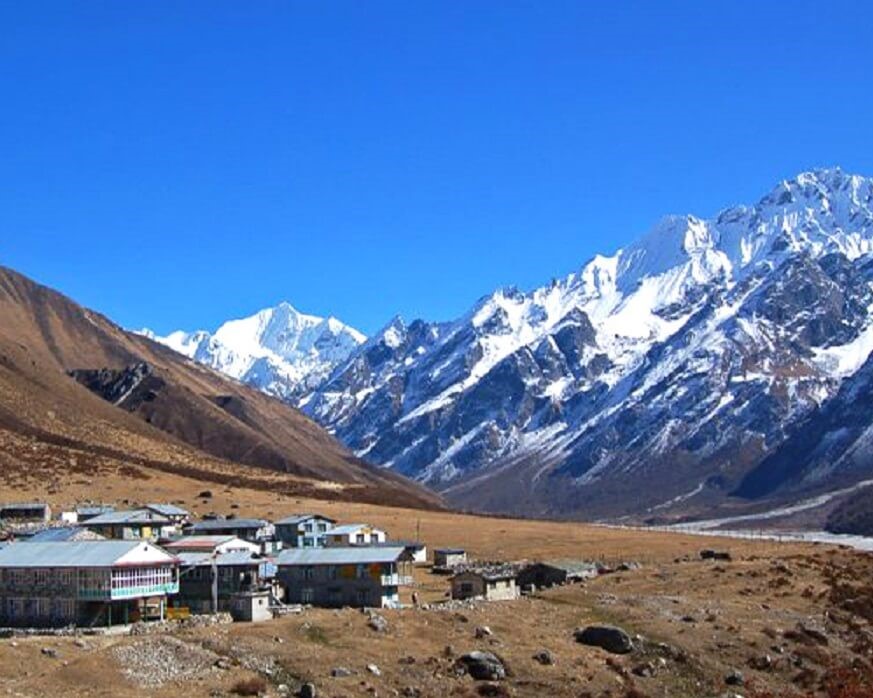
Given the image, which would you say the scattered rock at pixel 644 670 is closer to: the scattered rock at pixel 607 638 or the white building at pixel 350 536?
the scattered rock at pixel 607 638

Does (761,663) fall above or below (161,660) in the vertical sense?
below

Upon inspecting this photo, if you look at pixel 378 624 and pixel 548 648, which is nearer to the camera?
pixel 548 648

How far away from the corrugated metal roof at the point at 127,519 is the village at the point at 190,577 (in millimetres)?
145

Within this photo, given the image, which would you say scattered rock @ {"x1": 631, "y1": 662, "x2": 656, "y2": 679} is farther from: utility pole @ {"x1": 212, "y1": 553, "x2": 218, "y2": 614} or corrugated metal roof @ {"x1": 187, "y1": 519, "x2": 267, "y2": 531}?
corrugated metal roof @ {"x1": 187, "y1": 519, "x2": 267, "y2": 531}

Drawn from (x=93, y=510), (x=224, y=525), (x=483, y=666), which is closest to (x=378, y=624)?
(x=483, y=666)

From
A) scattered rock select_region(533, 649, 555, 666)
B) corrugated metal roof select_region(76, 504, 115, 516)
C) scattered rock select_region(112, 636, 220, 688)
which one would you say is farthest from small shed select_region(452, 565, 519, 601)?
corrugated metal roof select_region(76, 504, 115, 516)

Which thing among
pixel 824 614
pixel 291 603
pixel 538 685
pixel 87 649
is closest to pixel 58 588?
pixel 87 649

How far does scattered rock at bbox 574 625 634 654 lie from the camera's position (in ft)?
266

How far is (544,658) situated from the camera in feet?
248

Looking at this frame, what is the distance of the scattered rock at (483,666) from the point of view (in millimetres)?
71938

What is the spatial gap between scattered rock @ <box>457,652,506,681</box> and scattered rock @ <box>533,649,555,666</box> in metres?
2.61

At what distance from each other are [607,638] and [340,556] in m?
23.4

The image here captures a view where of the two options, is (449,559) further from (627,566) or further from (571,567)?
(571,567)

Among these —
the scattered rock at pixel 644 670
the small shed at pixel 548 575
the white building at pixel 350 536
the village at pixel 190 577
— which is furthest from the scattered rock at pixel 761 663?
the white building at pixel 350 536
